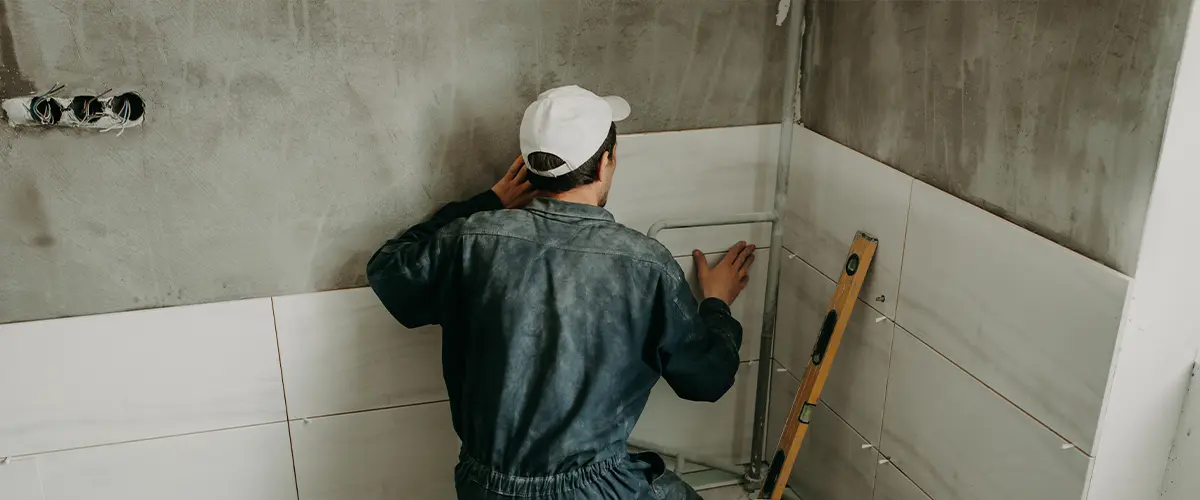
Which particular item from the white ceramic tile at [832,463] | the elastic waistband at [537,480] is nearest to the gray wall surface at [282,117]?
the elastic waistband at [537,480]

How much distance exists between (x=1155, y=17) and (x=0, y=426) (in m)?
2.16

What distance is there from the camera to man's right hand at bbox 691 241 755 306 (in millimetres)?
2174

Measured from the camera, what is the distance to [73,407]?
1.91m

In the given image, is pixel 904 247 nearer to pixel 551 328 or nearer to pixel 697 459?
pixel 551 328

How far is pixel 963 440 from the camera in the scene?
5.64 ft

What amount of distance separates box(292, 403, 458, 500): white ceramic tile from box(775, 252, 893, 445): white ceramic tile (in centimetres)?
84

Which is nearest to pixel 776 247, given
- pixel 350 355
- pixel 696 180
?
pixel 696 180

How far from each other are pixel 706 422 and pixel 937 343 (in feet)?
2.58

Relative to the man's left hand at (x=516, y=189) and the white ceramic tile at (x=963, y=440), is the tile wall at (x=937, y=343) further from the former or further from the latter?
the man's left hand at (x=516, y=189)

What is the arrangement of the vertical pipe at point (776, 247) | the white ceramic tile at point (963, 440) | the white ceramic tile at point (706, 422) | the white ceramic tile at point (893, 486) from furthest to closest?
the white ceramic tile at point (706, 422)
the vertical pipe at point (776, 247)
the white ceramic tile at point (893, 486)
the white ceramic tile at point (963, 440)

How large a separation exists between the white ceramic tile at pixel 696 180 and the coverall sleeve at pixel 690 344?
367mm

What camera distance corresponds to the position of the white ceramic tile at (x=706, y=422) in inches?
92.4

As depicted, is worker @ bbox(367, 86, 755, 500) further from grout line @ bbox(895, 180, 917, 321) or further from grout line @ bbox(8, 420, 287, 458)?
grout line @ bbox(8, 420, 287, 458)

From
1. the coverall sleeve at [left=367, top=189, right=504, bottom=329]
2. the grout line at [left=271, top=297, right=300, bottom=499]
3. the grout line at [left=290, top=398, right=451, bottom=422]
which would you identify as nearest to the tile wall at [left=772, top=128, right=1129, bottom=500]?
the coverall sleeve at [left=367, top=189, right=504, bottom=329]
